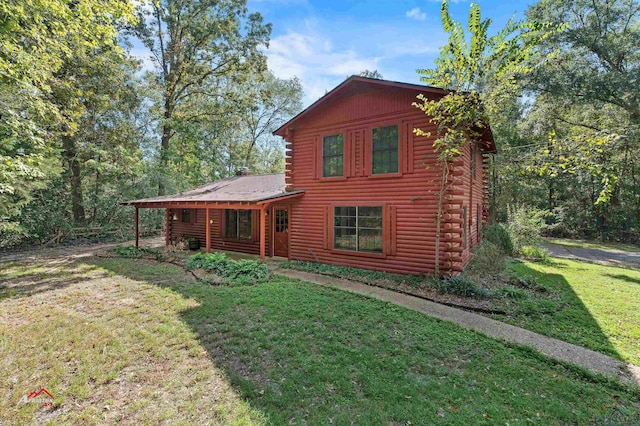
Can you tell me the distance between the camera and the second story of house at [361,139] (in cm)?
837

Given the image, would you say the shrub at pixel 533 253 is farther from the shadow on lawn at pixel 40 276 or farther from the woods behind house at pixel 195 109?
the shadow on lawn at pixel 40 276

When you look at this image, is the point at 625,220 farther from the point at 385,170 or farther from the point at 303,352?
the point at 303,352

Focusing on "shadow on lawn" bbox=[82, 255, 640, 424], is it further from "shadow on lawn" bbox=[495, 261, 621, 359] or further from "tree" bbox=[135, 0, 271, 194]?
"tree" bbox=[135, 0, 271, 194]

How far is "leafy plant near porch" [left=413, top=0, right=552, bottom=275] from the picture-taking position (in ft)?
20.6

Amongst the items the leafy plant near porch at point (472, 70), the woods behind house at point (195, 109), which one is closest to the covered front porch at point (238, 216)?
the woods behind house at point (195, 109)

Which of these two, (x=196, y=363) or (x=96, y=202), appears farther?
(x=96, y=202)

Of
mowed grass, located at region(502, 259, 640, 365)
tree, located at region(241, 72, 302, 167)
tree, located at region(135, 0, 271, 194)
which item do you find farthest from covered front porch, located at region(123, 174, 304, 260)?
tree, located at region(241, 72, 302, 167)

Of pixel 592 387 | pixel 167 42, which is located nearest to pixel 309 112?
pixel 592 387

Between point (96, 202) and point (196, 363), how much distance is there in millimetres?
17122

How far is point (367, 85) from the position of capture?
29.9 feet

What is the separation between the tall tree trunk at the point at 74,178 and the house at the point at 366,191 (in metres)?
8.52

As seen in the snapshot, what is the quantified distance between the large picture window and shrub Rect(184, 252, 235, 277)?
3489 millimetres

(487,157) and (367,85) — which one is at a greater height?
(367,85)

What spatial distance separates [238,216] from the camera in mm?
13023
